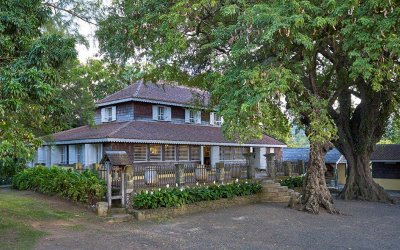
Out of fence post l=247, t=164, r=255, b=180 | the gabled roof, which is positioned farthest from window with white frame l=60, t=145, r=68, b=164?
the gabled roof

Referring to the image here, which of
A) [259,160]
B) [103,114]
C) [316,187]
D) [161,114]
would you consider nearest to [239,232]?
[316,187]

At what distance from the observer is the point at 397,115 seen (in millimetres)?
22125

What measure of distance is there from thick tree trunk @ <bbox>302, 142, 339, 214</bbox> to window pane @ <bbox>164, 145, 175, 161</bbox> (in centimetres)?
1224

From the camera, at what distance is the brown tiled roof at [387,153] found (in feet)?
102

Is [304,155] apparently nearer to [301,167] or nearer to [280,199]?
[301,167]

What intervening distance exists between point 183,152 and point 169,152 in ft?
4.93

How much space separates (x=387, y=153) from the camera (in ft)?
104

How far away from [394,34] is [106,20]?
37.1 ft

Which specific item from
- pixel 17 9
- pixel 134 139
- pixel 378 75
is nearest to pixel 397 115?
pixel 378 75

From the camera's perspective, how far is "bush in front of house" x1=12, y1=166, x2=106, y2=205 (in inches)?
631

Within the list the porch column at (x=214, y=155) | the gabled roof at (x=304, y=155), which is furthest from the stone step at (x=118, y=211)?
the gabled roof at (x=304, y=155)

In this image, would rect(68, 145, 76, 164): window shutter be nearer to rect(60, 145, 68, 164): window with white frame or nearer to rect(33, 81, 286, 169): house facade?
rect(33, 81, 286, 169): house facade

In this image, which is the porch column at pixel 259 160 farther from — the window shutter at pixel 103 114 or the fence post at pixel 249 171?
the window shutter at pixel 103 114

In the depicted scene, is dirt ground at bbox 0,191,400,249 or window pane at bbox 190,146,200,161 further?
window pane at bbox 190,146,200,161
